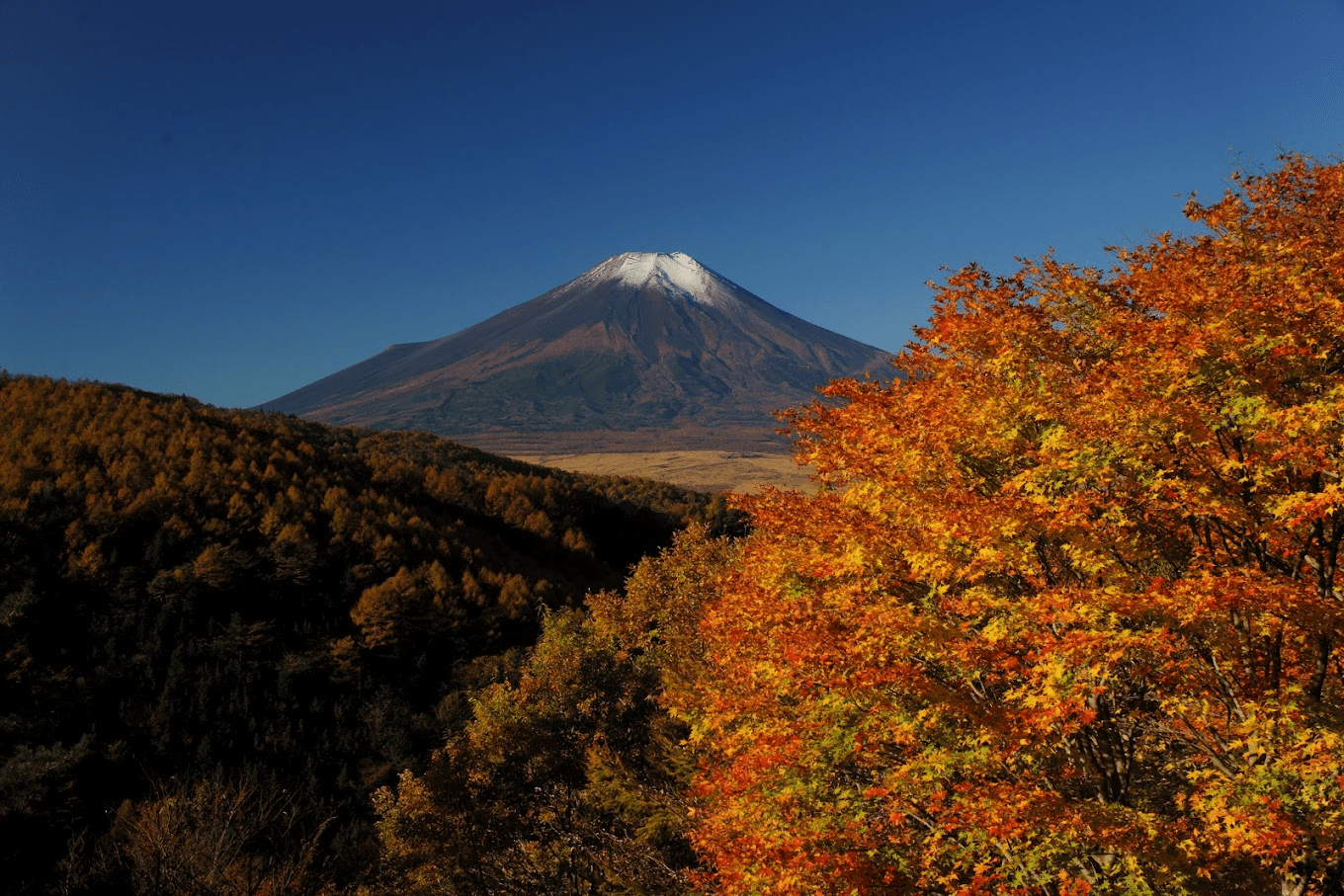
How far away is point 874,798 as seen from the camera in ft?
44.2

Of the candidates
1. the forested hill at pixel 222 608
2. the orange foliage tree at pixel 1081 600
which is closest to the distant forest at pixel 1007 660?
the orange foliage tree at pixel 1081 600

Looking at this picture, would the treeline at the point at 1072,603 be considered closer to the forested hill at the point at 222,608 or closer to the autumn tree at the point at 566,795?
the autumn tree at the point at 566,795

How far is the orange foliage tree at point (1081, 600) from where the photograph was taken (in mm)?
9516

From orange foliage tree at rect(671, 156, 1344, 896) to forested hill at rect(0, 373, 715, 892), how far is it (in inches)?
1065

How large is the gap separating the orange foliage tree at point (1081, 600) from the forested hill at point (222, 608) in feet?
88.8

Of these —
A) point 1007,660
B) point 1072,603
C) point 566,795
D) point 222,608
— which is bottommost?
point 566,795

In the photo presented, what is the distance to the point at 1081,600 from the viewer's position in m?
9.73

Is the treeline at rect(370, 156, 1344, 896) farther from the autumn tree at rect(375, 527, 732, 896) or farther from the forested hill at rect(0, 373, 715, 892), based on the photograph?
the forested hill at rect(0, 373, 715, 892)

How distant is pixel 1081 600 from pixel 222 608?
2381 inches

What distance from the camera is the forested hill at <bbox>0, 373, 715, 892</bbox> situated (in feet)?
136

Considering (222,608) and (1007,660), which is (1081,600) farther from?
(222,608)

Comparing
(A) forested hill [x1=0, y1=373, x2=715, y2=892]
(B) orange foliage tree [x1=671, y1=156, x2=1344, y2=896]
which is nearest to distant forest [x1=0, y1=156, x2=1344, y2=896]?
(B) orange foliage tree [x1=671, y1=156, x2=1344, y2=896]

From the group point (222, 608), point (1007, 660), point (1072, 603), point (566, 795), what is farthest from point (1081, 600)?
point (222, 608)

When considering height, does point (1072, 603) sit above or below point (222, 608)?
above
